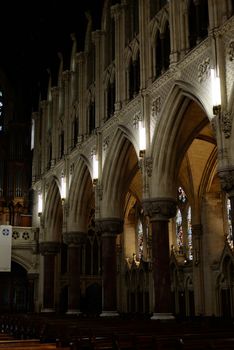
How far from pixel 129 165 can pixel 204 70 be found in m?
9.02

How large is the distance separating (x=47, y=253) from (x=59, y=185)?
510cm

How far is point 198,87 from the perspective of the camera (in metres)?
18.5

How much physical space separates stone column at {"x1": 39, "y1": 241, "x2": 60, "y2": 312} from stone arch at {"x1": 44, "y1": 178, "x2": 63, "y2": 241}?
1.98 feet

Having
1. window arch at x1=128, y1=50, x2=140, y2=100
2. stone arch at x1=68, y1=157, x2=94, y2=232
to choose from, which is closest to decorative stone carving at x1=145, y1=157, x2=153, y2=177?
window arch at x1=128, y1=50, x2=140, y2=100

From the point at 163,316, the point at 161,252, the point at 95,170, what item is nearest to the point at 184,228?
the point at 95,170

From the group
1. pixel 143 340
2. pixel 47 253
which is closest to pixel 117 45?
pixel 47 253

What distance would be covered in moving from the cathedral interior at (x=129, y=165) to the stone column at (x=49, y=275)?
0.09 meters

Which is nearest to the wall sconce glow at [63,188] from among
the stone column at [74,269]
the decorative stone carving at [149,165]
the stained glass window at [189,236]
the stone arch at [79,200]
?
the stone arch at [79,200]

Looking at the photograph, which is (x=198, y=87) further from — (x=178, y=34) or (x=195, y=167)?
(x=195, y=167)

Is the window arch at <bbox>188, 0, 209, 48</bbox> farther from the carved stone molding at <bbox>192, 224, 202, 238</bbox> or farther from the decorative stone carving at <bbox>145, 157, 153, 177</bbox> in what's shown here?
the carved stone molding at <bbox>192, 224, 202, 238</bbox>

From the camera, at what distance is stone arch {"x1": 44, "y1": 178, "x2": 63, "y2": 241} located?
34438 mm

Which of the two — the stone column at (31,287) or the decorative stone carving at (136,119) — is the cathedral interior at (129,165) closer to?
the decorative stone carving at (136,119)

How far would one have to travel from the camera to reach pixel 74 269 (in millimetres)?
28922

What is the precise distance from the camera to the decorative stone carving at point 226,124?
16328mm
